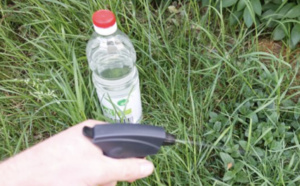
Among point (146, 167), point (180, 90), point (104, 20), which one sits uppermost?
point (104, 20)

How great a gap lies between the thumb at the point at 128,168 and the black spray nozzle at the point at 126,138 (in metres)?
0.02

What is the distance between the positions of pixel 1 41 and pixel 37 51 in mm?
272

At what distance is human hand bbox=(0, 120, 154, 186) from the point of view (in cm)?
104

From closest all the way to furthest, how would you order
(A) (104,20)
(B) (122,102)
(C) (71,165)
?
1. (C) (71,165)
2. (A) (104,20)
3. (B) (122,102)

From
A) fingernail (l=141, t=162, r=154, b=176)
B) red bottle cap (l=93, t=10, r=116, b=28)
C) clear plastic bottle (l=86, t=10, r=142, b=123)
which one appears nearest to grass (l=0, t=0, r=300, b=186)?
clear plastic bottle (l=86, t=10, r=142, b=123)

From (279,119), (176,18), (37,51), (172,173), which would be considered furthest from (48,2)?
(279,119)

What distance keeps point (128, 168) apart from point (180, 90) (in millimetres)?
813

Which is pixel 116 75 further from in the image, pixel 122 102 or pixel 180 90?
pixel 180 90

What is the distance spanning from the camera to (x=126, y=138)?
106 centimetres

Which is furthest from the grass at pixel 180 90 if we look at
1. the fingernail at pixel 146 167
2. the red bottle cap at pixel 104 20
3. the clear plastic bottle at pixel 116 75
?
the fingernail at pixel 146 167

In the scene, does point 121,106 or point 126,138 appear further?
point 121,106

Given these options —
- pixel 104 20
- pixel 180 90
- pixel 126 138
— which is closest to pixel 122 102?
pixel 180 90

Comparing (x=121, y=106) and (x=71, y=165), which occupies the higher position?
(x=71, y=165)

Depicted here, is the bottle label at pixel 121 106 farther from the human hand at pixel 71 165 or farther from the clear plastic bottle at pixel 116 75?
the human hand at pixel 71 165
